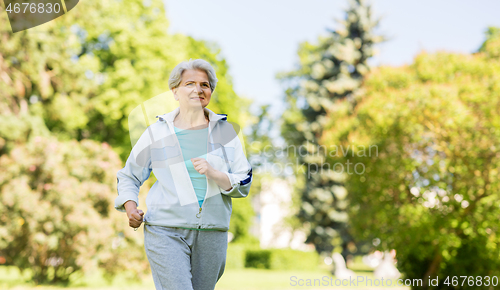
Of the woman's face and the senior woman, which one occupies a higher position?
the woman's face

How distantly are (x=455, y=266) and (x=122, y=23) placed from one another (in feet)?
47.5

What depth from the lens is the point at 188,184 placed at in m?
2.71

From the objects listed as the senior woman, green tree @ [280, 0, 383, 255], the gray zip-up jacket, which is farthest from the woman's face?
green tree @ [280, 0, 383, 255]

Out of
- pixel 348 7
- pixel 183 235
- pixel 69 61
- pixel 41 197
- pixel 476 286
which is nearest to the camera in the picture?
pixel 183 235

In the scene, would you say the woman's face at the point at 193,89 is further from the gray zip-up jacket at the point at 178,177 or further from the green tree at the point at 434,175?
the green tree at the point at 434,175

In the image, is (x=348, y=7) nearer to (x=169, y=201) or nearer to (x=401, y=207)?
(x=401, y=207)

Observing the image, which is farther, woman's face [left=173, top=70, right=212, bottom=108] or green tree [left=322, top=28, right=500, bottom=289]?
green tree [left=322, top=28, right=500, bottom=289]

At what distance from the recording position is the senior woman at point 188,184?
2629 mm

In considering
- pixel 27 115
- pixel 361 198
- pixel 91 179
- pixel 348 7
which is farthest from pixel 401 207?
pixel 348 7

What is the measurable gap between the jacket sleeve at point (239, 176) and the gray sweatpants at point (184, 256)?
27 cm

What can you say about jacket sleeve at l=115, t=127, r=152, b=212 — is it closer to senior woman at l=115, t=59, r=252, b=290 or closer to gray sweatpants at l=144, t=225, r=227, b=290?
senior woman at l=115, t=59, r=252, b=290

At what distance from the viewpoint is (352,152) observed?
1190cm

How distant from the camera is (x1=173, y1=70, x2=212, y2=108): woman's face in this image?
2830 mm

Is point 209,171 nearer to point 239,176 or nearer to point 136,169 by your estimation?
point 239,176
